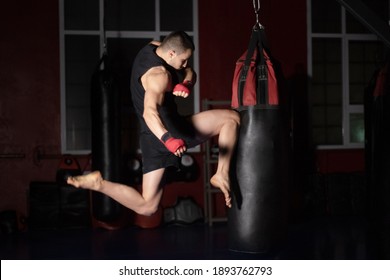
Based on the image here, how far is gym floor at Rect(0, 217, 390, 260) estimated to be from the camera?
4.06m

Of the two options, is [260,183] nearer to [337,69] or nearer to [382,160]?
[382,160]

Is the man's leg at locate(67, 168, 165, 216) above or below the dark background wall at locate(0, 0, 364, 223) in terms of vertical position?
below

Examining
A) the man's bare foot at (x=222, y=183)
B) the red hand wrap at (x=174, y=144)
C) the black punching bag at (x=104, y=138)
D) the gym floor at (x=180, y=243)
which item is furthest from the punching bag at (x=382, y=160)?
the black punching bag at (x=104, y=138)

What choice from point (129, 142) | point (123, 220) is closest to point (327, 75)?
point (129, 142)

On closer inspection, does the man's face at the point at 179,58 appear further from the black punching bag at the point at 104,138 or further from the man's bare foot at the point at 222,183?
the black punching bag at the point at 104,138

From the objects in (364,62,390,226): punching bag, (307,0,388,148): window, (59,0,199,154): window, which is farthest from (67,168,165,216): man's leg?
(307,0,388,148): window

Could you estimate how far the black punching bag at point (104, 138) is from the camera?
462 centimetres

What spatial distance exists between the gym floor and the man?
49.6 inches

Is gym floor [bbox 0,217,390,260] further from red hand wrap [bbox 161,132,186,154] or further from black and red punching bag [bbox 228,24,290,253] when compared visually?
red hand wrap [bbox 161,132,186,154]

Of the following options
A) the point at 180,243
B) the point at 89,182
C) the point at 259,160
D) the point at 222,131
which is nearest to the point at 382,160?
the point at 259,160

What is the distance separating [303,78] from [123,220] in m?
2.82

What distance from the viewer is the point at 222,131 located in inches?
95.3

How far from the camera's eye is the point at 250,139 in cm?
310
